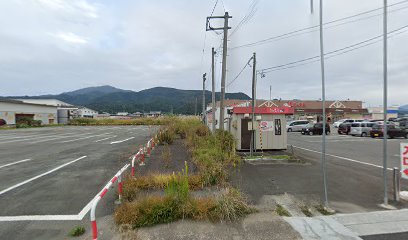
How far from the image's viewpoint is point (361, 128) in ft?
85.4

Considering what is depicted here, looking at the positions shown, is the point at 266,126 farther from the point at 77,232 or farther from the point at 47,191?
the point at 77,232

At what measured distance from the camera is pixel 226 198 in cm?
501

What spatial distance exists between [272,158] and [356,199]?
15.6 ft

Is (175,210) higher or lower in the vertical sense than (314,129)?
lower

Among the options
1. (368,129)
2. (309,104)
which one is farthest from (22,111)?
(309,104)

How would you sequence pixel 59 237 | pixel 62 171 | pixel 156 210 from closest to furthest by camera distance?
1. pixel 59 237
2. pixel 156 210
3. pixel 62 171

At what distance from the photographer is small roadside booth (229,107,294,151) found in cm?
1317

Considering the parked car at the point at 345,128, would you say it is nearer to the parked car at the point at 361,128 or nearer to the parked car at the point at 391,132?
the parked car at the point at 361,128

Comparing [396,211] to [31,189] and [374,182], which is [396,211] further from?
[31,189]

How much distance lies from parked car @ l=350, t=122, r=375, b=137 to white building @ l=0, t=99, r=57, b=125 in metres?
60.6

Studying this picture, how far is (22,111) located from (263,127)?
2282 inches

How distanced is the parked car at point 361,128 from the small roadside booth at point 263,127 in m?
17.3

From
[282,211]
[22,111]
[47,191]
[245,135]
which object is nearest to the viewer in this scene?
[282,211]

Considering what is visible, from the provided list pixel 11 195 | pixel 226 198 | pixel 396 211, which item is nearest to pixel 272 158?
pixel 396 211
